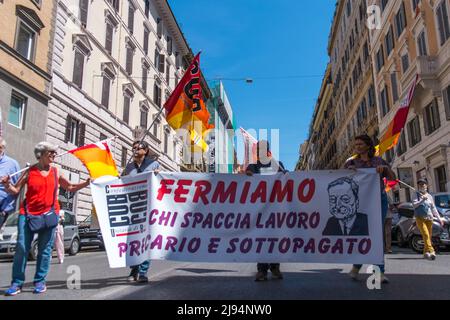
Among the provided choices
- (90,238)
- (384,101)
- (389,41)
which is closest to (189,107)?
(90,238)

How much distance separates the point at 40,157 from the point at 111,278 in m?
2.04

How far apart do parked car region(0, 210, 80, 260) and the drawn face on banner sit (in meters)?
9.03

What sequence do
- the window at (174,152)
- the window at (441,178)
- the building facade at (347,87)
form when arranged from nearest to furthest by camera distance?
the window at (441,178)
the building facade at (347,87)
the window at (174,152)

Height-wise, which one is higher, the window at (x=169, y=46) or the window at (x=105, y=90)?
the window at (x=169, y=46)

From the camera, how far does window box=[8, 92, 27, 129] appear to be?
1712 centimetres

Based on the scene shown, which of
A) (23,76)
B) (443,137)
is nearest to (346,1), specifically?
(443,137)

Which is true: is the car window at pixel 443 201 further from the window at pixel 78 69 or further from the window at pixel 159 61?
the window at pixel 159 61

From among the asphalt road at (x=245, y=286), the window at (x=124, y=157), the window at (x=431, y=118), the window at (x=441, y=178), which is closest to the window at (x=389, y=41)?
the window at (x=431, y=118)

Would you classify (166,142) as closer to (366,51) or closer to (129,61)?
(129,61)

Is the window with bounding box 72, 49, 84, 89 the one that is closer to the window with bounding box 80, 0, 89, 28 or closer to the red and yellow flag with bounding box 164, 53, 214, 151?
the window with bounding box 80, 0, 89, 28

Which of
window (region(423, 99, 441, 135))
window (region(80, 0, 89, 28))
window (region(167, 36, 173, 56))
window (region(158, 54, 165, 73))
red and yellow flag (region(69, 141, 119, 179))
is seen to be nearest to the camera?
red and yellow flag (region(69, 141, 119, 179))

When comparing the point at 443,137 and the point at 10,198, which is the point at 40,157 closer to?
the point at 10,198

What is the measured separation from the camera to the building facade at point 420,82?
64.2ft

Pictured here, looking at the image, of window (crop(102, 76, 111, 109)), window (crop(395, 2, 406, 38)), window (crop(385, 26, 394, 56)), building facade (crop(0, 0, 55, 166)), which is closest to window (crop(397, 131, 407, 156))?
window (crop(385, 26, 394, 56))
